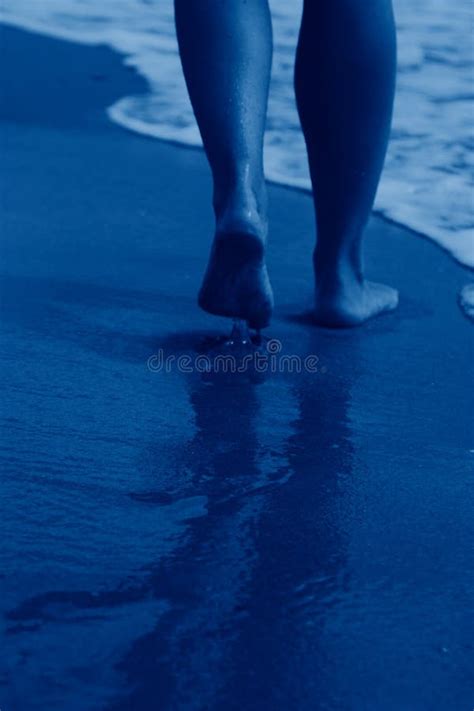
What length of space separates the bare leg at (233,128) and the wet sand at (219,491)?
15cm

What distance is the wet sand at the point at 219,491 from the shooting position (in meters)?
0.98

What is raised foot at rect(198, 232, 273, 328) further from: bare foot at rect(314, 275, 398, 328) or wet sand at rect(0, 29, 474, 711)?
bare foot at rect(314, 275, 398, 328)

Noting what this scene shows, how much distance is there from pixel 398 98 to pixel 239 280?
7.54 feet

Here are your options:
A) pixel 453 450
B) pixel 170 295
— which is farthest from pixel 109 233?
pixel 453 450

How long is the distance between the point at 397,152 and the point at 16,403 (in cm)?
182

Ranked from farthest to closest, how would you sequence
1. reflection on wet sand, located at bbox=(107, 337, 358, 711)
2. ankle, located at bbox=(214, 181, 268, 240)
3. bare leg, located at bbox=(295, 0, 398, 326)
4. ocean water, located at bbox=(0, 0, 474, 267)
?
ocean water, located at bbox=(0, 0, 474, 267)
bare leg, located at bbox=(295, 0, 398, 326)
ankle, located at bbox=(214, 181, 268, 240)
reflection on wet sand, located at bbox=(107, 337, 358, 711)

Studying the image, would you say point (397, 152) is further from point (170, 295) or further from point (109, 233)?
point (170, 295)

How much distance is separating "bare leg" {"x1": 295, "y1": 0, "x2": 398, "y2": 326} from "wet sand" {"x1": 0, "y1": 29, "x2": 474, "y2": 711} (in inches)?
3.4

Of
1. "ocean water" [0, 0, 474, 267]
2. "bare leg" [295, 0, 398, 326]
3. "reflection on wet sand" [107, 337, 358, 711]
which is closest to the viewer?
"reflection on wet sand" [107, 337, 358, 711]

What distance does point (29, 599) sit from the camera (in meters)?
1.06

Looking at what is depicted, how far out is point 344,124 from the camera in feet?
5.94

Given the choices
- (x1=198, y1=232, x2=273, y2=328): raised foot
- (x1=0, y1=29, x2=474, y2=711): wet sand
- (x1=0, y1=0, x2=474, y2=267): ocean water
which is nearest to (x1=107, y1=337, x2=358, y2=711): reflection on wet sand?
(x1=0, y1=29, x2=474, y2=711): wet sand

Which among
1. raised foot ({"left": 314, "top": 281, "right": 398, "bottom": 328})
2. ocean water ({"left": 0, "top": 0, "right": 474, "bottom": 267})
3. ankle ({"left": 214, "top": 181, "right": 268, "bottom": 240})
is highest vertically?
ankle ({"left": 214, "top": 181, "right": 268, "bottom": 240})

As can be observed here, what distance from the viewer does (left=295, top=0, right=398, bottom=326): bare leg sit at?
1.77 m
